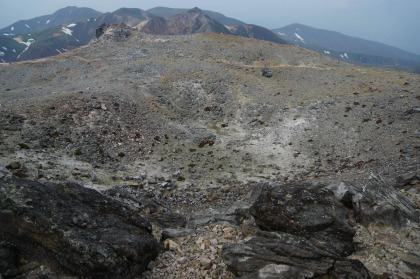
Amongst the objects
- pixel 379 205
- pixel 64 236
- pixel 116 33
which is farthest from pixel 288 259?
pixel 116 33

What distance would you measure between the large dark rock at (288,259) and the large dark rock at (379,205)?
20.5ft

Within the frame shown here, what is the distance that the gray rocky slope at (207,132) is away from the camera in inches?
736

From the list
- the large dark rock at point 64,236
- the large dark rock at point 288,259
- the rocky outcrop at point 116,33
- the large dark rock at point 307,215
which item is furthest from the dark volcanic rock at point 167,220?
the rocky outcrop at point 116,33

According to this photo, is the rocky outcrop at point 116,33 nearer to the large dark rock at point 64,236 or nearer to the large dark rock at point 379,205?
the large dark rock at point 64,236

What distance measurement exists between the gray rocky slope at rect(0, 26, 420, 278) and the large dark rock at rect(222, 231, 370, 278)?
0.79 feet

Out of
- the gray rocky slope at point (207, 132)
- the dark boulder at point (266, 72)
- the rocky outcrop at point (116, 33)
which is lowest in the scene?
the gray rocky slope at point (207, 132)

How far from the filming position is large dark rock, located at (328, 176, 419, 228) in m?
14.7

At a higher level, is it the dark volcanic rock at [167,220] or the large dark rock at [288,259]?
the large dark rock at [288,259]

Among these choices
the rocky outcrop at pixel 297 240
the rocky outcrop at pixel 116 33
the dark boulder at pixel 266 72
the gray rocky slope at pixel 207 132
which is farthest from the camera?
the rocky outcrop at pixel 116 33

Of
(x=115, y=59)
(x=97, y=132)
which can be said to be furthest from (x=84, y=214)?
(x=115, y=59)

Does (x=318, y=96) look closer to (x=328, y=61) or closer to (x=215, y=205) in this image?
(x=328, y=61)

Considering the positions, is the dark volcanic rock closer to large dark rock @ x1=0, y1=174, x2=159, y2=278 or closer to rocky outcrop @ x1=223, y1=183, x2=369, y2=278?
large dark rock @ x1=0, y1=174, x2=159, y2=278

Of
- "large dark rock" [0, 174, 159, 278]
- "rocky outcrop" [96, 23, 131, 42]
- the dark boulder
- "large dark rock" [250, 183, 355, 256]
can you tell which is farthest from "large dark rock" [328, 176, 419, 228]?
"rocky outcrop" [96, 23, 131, 42]

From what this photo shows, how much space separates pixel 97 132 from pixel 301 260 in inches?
1290
